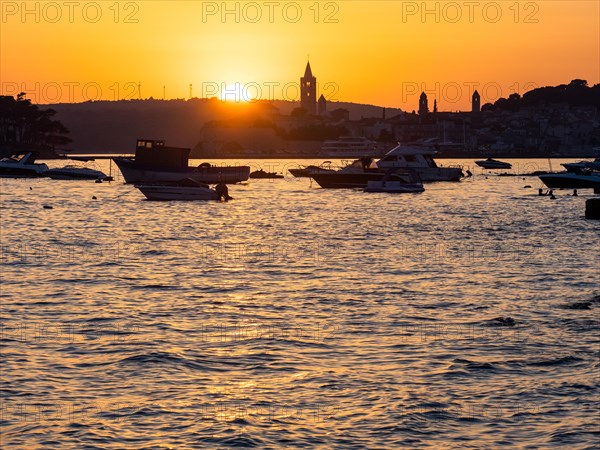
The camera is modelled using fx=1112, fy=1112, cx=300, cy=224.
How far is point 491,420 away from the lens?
1489 centimetres

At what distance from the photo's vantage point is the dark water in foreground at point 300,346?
Result: 1462cm

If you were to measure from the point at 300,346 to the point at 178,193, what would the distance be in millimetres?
63249

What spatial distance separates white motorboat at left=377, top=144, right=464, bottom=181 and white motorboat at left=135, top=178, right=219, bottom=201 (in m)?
26.5

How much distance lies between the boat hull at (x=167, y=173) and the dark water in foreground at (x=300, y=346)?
58.4m

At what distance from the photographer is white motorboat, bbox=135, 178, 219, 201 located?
82.2m

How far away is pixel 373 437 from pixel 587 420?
2995mm

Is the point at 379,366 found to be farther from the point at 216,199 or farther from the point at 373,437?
the point at 216,199

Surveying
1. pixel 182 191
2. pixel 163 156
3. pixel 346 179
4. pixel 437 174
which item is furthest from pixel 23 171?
pixel 182 191

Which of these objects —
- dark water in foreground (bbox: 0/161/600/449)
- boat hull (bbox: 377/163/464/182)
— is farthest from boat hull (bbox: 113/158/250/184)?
dark water in foreground (bbox: 0/161/600/449)

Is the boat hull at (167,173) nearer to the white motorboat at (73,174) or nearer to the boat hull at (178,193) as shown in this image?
the boat hull at (178,193)

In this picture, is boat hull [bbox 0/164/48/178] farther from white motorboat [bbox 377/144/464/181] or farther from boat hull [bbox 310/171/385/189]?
white motorboat [bbox 377/144/464/181]

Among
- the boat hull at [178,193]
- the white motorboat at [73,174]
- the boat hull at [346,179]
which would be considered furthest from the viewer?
the white motorboat at [73,174]

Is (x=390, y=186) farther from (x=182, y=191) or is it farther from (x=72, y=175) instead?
(x=72, y=175)

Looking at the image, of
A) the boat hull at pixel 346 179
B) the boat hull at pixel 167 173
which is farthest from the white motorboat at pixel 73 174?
the boat hull at pixel 346 179
